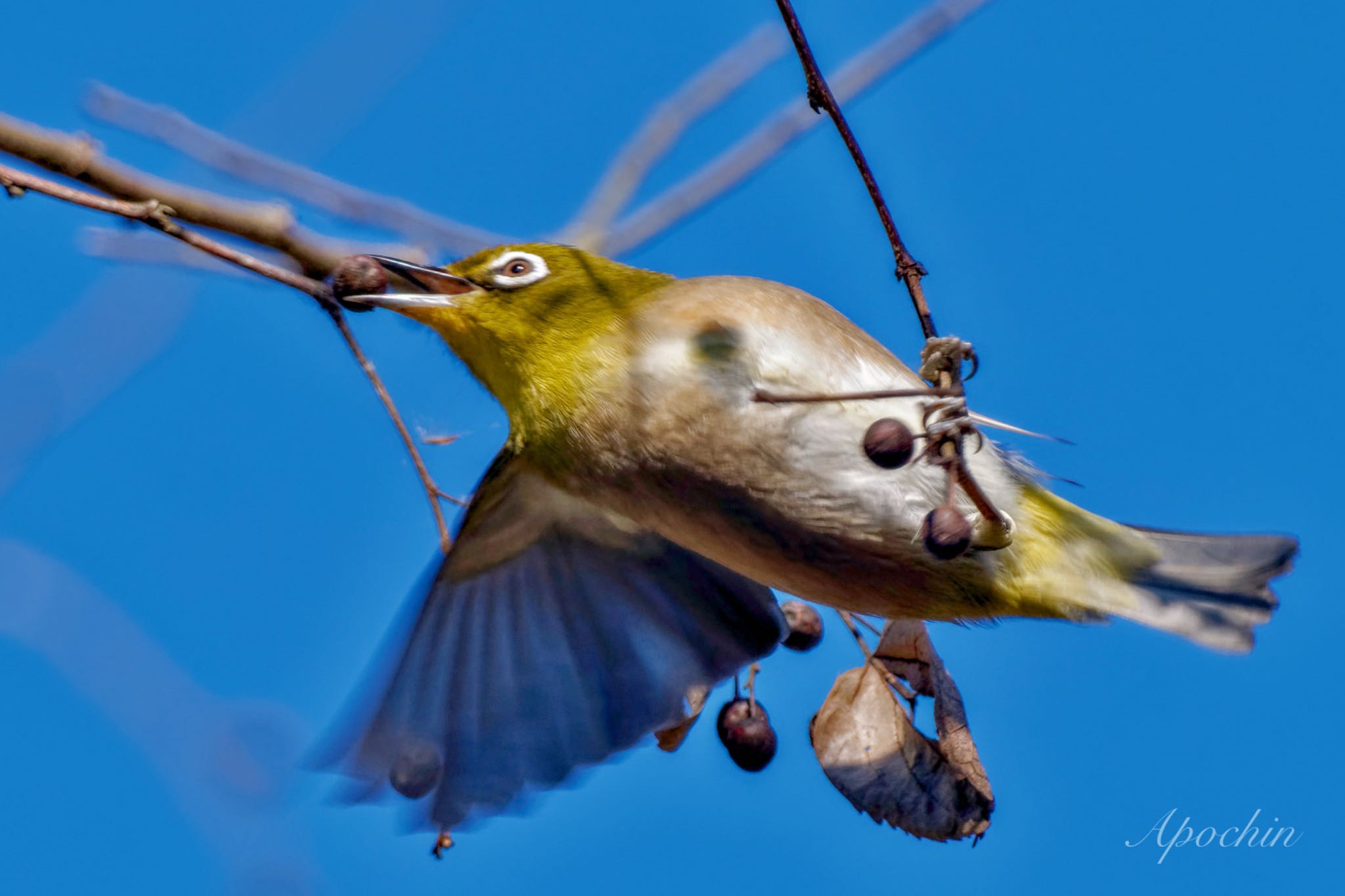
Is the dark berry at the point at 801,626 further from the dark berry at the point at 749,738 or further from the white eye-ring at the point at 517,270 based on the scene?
the white eye-ring at the point at 517,270

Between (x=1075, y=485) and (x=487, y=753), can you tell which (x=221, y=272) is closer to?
(x=487, y=753)

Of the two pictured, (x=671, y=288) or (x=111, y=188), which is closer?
(x=111, y=188)

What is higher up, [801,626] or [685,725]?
[801,626]

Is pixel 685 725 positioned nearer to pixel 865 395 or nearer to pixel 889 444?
pixel 889 444

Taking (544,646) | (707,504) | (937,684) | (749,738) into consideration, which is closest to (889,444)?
(707,504)

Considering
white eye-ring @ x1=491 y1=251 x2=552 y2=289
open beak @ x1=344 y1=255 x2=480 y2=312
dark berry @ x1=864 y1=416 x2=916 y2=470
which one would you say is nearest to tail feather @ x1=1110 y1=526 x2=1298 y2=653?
dark berry @ x1=864 y1=416 x2=916 y2=470

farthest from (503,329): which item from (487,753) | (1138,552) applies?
(1138,552)

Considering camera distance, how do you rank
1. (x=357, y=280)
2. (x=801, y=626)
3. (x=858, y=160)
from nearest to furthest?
(x=858, y=160)
(x=357, y=280)
(x=801, y=626)

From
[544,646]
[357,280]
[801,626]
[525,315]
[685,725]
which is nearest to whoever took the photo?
[357,280]
